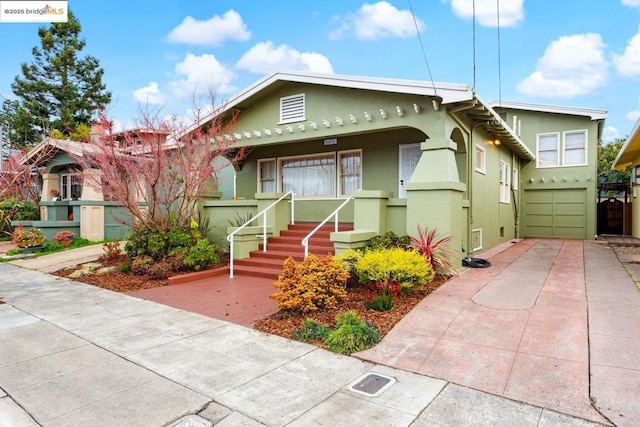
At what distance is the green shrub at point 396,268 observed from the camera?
5.78m

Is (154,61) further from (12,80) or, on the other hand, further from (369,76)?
(12,80)

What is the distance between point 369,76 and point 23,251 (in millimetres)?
11687

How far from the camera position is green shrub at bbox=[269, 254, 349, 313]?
17.0 feet

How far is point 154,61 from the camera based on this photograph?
1576cm

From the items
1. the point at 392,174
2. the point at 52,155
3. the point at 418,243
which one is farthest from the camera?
the point at 52,155

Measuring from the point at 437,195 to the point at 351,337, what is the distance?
418 cm

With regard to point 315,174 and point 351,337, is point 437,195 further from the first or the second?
point 315,174

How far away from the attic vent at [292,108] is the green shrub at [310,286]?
552 centimetres

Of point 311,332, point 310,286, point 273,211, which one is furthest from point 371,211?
point 311,332

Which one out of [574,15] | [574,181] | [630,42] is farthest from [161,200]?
[630,42]

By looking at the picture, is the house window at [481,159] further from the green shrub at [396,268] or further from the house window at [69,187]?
the house window at [69,187]

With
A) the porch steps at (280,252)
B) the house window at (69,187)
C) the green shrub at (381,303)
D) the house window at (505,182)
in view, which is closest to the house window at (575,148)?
the house window at (505,182)

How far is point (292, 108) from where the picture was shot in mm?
10195

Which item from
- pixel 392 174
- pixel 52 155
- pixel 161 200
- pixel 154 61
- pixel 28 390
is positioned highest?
pixel 154 61
